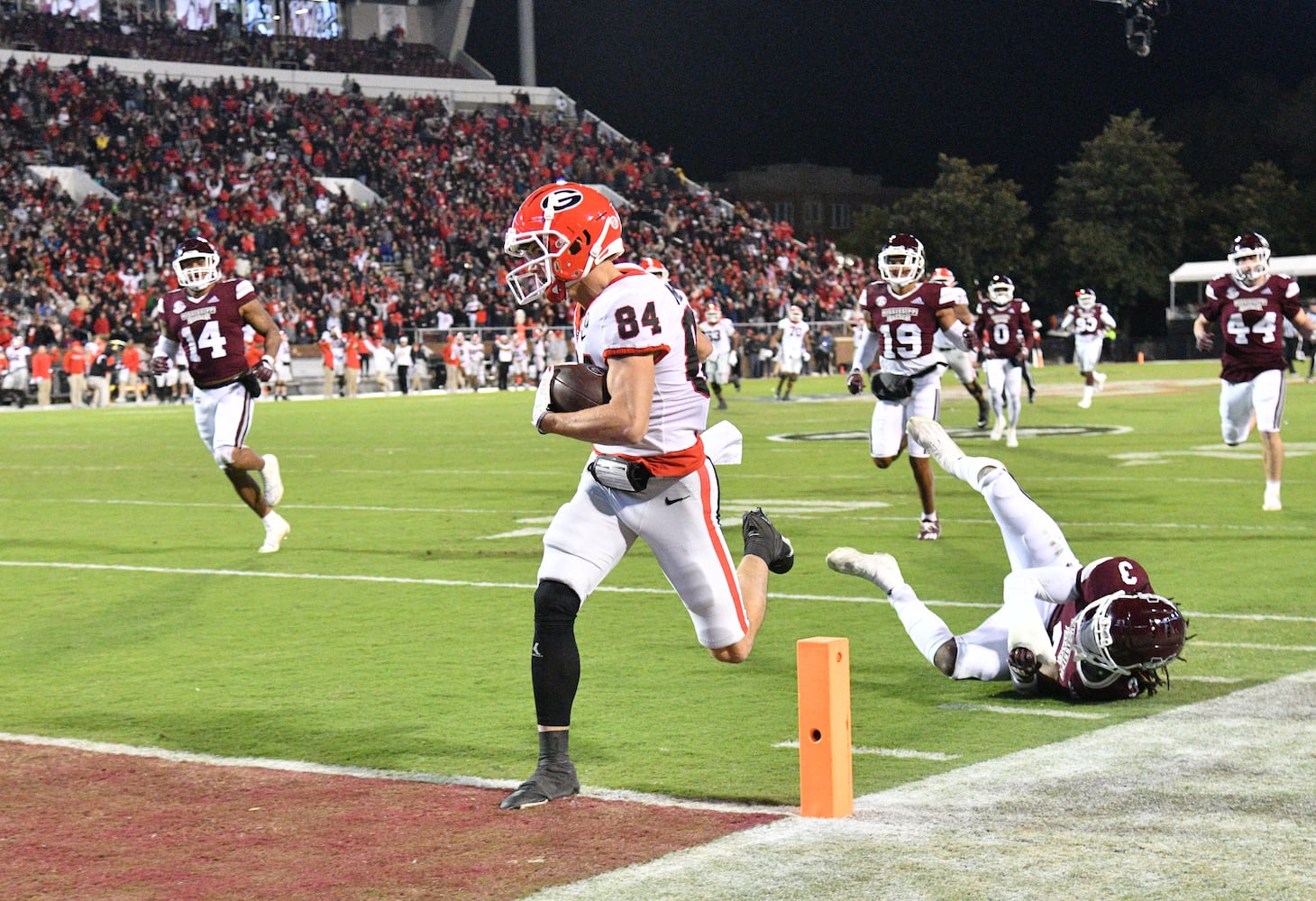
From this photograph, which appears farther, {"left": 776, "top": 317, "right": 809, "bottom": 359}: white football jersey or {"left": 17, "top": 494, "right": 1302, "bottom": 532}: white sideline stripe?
{"left": 776, "top": 317, "right": 809, "bottom": 359}: white football jersey

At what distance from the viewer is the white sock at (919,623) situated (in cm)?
634

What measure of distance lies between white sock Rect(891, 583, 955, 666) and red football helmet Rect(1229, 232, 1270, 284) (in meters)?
7.15

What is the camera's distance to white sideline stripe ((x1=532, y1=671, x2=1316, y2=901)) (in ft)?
13.3

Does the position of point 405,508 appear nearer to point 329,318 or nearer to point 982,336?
point 982,336

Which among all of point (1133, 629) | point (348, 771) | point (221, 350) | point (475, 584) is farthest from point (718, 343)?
point (348, 771)

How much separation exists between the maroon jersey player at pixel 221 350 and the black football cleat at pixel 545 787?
659 cm

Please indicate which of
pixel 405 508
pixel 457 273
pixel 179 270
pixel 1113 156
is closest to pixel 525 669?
pixel 179 270

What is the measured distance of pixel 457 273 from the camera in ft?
150

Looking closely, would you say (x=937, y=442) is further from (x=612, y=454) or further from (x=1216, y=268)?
(x=1216, y=268)

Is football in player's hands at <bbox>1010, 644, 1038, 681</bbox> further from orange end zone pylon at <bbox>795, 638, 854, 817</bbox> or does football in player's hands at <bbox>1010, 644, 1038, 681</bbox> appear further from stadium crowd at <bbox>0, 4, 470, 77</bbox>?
stadium crowd at <bbox>0, 4, 470, 77</bbox>

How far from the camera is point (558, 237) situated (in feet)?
16.8

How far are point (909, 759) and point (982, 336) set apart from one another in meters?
17.2

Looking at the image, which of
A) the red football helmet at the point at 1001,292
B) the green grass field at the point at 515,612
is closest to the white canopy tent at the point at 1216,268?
the red football helmet at the point at 1001,292

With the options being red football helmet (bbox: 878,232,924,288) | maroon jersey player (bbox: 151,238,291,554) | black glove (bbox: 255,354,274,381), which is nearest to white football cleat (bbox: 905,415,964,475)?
red football helmet (bbox: 878,232,924,288)
